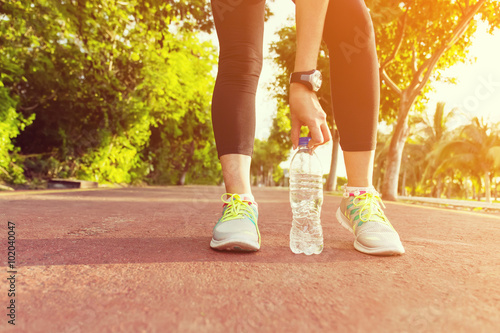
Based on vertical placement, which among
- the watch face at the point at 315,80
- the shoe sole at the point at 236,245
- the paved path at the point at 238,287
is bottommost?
the paved path at the point at 238,287

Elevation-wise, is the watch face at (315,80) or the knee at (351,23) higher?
the knee at (351,23)

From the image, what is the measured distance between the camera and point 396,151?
35.2ft

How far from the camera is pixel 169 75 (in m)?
11.7

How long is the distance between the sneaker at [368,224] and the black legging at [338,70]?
0.26m

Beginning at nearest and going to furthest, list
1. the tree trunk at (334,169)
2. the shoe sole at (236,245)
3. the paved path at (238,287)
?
the paved path at (238,287) → the shoe sole at (236,245) → the tree trunk at (334,169)

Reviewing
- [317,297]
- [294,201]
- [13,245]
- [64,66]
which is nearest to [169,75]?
[64,66]

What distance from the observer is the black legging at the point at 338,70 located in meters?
1.94

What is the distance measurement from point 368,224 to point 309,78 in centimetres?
72

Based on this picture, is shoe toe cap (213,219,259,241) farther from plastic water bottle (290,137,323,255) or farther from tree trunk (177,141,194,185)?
tree trunk (177,141,194,185)

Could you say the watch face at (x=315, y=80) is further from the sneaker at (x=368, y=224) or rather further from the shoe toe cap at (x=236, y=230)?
the shoe toe cap at (x=236, y=230)

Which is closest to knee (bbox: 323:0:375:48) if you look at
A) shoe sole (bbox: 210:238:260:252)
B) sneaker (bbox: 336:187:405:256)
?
sneaker (bbox: 336:187:405:256)

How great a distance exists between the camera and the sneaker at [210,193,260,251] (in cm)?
158

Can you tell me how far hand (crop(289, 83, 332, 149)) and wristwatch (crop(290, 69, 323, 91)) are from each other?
2 centimetres

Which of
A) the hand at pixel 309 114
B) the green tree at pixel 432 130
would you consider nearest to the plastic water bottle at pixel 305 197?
the hand at pixel 309 114
